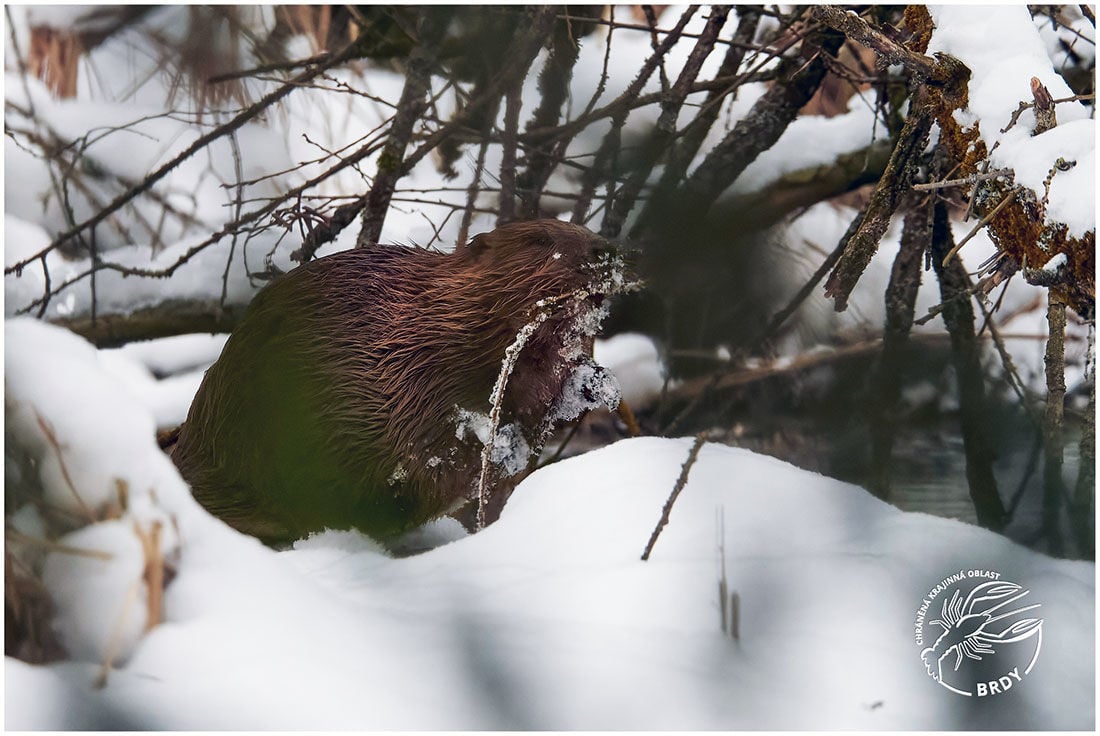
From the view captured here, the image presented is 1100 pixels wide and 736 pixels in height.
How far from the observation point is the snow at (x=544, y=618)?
1.02 m

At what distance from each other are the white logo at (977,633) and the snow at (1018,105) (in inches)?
19.4

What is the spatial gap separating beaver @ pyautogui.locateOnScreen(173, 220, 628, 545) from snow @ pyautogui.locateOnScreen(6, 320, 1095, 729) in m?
0.09

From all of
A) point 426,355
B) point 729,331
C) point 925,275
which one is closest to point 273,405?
point 426,355

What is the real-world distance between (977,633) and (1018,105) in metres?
0.76

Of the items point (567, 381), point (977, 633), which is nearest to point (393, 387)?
point (567, 381)

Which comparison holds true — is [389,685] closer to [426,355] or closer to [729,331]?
[426,355]

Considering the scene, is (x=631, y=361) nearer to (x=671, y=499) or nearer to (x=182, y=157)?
(x=671, y=499)

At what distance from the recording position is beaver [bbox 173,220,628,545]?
127 cm

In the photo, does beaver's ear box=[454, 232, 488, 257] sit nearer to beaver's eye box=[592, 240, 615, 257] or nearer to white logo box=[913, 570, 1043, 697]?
beaver's eye box=[592, 240, 615, 257]

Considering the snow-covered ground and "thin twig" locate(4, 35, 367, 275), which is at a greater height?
"thin twig" locate(4, 35, 367, 275)

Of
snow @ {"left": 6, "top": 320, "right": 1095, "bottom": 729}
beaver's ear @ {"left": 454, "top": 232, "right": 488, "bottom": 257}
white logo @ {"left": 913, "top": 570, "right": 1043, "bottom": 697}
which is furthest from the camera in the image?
beaver's ear @ {"left": 454, "top": 232, "right": 488, "bottom": 257}

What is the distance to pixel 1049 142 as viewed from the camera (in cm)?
119

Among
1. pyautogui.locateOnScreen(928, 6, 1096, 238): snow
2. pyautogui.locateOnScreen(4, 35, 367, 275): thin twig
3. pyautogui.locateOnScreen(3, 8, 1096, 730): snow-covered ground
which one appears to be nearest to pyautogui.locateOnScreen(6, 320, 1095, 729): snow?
pyautogui.locateOnScreen(3, 8, 1096, 730): snow-covered ground

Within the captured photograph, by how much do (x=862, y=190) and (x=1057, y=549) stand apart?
957mm
